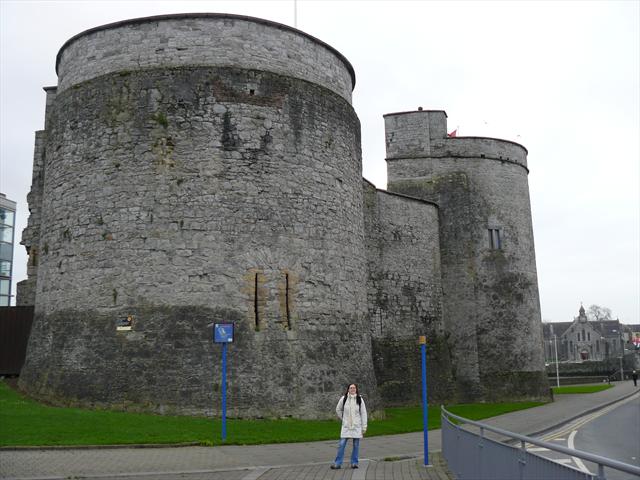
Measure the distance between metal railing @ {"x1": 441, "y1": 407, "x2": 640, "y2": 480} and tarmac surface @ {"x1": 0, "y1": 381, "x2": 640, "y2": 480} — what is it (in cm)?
64

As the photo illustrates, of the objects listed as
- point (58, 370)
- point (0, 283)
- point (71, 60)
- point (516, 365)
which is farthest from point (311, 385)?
point (0, 283)

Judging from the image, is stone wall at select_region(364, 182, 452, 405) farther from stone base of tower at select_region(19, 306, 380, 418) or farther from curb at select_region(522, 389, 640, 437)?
stone base of tower at select_region(19, 306, 380, 418)

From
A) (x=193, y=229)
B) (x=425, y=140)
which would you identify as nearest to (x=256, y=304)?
(x=193, y=229)

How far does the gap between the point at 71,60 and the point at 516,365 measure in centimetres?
2019

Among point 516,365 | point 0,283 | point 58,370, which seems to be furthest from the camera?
point 0,283

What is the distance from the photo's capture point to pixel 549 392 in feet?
91.5

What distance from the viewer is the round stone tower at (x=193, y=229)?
572 inches

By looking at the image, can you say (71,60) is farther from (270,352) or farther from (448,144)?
(448,144)

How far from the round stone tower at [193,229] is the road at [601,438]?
503cm

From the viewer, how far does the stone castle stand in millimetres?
14555

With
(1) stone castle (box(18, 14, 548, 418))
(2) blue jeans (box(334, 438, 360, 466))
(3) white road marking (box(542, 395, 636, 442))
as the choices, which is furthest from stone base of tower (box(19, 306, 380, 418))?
(3) white road marking (box(542, 395, 636, 442))

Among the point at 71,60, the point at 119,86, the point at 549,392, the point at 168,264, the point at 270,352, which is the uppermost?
the point at 71,60

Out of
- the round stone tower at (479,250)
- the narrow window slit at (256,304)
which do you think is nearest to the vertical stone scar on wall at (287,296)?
the narrow window slit at (256,304)

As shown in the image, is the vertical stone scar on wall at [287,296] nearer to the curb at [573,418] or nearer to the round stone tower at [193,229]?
the round stone tower at [193,229]
